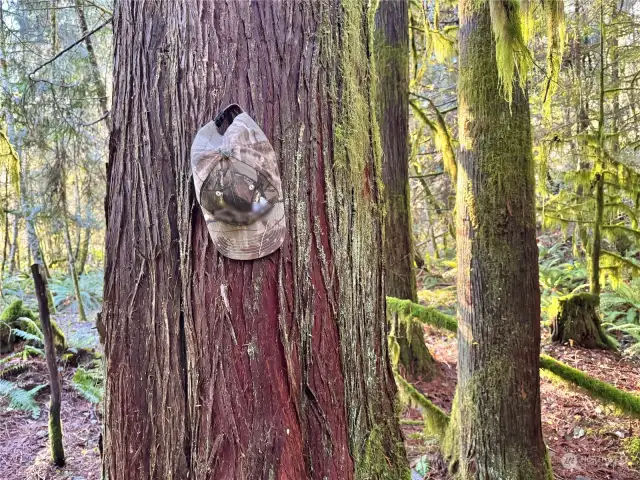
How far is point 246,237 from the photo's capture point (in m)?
1.14

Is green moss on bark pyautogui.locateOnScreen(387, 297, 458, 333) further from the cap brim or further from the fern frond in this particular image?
the fern frond

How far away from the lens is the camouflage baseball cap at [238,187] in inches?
43.6

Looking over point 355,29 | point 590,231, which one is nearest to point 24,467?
point 355,29

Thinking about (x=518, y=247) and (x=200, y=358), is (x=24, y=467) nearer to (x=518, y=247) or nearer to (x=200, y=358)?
(x=200, y=358)

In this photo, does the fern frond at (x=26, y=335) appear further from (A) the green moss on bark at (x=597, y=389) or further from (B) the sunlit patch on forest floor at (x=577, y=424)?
(A) the green moss on bark at (x=597, y=389)

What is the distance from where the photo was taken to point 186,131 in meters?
1.24

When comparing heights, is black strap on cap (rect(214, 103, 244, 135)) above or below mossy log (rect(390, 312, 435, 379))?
above

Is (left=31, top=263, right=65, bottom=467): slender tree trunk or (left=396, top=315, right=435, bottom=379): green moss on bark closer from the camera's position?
(left=31, top=263, right=65, bottom=467): slender tree trunk

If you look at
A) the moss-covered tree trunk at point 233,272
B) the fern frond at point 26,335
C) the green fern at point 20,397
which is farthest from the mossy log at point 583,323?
the fern frond at point 26,335

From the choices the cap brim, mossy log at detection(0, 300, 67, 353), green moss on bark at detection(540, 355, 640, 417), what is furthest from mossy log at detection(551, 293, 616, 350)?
mossy log at detection(0, 300, 67, 353)

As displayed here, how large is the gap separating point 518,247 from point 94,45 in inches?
321

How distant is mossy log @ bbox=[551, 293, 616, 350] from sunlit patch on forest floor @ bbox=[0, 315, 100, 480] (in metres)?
6.72

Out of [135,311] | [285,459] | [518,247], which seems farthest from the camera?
[518,247]

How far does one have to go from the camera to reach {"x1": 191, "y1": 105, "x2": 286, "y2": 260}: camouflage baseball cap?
1106mm
